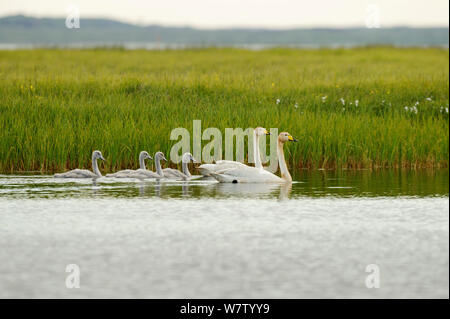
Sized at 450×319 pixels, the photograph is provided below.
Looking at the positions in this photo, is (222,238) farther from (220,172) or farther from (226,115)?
(226,115)

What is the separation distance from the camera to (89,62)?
42031mm

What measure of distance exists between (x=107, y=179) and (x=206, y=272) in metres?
7.15

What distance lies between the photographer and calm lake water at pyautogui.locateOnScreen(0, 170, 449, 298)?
8.96m

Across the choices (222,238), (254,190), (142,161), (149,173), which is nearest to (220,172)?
(254,190)

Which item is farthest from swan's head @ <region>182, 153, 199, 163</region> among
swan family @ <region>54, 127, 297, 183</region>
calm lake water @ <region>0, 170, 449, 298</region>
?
calm lake water @ <region>0, 170, 449, 298</region>

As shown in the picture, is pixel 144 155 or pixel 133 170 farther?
pixel 144 155

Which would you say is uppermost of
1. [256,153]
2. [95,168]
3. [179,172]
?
[256,153]

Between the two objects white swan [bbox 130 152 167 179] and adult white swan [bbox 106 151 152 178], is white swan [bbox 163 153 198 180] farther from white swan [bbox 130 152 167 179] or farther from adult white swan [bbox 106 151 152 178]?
adult white swan [bbox 106 151 152 178]

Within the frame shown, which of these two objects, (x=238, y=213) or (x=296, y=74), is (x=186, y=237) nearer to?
(x=238, y=213)

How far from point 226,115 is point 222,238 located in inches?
378

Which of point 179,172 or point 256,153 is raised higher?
point 256,153

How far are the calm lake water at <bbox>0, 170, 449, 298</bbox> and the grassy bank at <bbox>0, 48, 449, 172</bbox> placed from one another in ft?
6.97

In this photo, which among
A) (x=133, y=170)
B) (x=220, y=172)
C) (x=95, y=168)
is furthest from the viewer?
(x=133, y=170)

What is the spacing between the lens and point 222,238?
11062 mm
